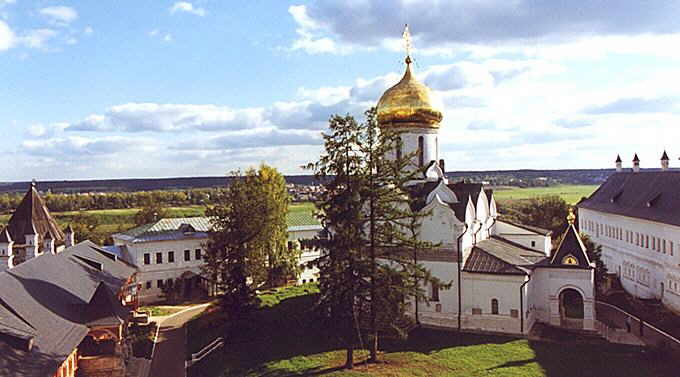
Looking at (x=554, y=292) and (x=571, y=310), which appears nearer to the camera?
(x=554, y=292)

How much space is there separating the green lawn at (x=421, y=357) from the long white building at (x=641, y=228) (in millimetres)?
10017

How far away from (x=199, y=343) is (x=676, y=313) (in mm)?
24175

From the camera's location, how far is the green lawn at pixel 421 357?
1922 centimetres

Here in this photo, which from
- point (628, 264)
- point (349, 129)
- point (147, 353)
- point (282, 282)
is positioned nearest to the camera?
point (349, 129)

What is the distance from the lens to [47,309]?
731 inches

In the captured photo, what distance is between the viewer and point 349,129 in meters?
18.8

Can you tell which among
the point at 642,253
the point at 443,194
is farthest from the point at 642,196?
the point at 443,194

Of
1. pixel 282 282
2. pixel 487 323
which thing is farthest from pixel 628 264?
pixel 282 282

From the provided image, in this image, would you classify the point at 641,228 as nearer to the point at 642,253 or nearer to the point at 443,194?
the point at 642,253

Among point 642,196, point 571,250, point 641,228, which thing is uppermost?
point 642,196

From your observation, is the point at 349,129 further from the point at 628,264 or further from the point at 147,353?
the point at 628,264

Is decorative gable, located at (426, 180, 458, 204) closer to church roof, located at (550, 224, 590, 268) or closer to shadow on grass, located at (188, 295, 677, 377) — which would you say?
church roof, located at (550, 224, 590, 268)

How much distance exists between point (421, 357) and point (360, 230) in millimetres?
5592

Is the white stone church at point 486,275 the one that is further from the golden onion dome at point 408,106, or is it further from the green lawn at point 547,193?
the green lawn at point 547,193
